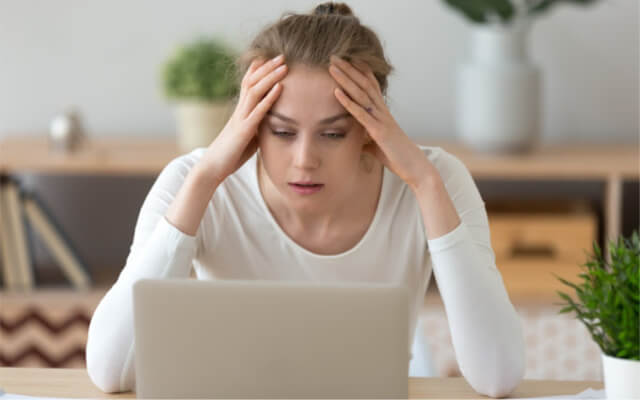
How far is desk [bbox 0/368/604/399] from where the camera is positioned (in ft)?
3.62

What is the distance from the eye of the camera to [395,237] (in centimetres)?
139

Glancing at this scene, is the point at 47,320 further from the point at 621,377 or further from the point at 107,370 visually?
the point at 621,377

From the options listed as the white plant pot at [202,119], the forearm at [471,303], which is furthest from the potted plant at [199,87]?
the forearm at [471,303]

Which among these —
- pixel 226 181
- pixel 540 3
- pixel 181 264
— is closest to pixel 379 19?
pixel 540 3

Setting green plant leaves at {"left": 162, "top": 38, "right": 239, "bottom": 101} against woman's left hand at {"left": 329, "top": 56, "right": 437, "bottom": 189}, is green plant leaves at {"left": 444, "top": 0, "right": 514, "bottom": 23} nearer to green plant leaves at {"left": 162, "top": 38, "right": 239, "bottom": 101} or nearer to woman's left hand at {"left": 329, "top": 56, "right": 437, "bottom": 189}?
green plant leaves at {"left": 162, "top": 38, "right": 239, "bottom": 101}

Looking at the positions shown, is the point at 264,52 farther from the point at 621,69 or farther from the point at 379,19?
the point at 621,69

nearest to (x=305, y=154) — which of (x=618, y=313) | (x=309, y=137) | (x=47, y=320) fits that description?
(x=309, y=137)

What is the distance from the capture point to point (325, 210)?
4.53ft

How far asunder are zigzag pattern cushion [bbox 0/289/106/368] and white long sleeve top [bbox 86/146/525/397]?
1295 mm

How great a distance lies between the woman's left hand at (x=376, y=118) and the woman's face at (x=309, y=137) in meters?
0.02

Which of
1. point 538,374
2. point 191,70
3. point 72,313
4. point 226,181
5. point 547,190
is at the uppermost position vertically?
point 191,70

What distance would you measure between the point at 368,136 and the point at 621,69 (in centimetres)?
174

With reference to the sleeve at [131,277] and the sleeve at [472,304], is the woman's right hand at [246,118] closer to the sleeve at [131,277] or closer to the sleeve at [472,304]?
the sleeve at [131,277]

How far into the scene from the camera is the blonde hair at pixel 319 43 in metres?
1.23
